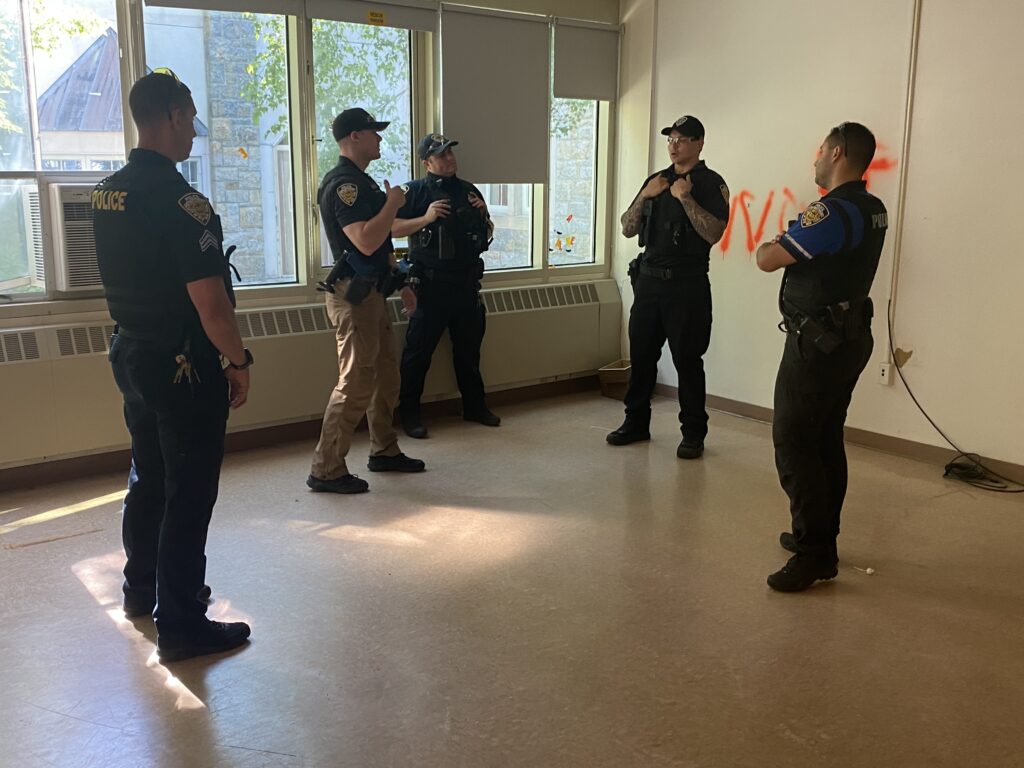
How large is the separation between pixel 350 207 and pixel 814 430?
2069mm

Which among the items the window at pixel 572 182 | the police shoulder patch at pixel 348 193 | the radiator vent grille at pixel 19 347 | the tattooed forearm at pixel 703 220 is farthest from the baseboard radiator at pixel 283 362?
the tattooed forearm at pixel 703 220

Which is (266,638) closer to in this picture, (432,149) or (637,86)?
(432,149)

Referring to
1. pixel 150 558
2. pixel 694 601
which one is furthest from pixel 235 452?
pixel 694 601

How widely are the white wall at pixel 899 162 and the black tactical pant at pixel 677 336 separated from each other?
2.73 feet

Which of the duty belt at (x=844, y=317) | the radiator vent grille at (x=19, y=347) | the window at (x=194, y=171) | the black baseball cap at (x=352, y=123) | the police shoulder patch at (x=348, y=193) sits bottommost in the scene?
the radiator vent grille at (x=19, y=347)

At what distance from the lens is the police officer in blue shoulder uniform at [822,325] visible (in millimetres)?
2984

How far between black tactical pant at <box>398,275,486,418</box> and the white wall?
5.17ft

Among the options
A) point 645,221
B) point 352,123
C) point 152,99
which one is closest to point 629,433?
point 645,221

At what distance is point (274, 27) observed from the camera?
4758 millimetres

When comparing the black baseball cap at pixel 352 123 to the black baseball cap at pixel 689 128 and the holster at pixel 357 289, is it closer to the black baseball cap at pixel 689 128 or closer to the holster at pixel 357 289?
the holster at pixel 357 289

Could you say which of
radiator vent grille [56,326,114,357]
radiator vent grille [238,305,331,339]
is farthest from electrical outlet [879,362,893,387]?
radiator vent grille [56,326,114,357]

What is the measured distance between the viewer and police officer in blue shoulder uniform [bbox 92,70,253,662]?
96.0 inches

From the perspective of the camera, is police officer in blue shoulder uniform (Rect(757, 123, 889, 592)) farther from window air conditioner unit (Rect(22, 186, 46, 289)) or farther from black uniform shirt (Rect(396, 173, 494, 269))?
window air conditioner unit (Rect(22, 186, 46, 289))

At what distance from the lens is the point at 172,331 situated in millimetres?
2496
